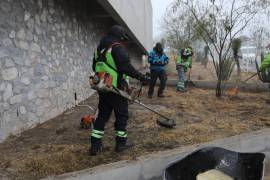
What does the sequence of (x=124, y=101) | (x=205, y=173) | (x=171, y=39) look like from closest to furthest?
(x=205, y=173) → (x=124, y=101) → (x=171, y=39)

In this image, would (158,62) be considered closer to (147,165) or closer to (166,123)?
(166,123)

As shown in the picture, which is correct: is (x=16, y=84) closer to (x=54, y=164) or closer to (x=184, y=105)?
(x=54, y=164)

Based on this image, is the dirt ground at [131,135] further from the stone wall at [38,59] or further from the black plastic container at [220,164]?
the black plastic container at [220,164]

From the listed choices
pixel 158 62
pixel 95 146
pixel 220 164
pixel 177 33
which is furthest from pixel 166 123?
pixel 177 33

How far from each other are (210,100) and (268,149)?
422 cm

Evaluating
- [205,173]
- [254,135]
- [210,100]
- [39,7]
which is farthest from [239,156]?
[210,100]

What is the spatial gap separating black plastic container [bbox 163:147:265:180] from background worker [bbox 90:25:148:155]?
1.17m

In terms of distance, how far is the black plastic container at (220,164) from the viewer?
4211mm

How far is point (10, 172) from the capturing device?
455 centimetres

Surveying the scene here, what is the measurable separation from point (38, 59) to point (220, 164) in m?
3.98

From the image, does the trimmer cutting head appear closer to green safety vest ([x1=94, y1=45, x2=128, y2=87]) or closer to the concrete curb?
the concrete curb

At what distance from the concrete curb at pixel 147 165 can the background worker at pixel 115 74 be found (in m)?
0.65

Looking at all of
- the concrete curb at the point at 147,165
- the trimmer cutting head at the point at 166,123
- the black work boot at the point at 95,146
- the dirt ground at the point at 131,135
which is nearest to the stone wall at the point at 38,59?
the dirt ground at the point at 131,135

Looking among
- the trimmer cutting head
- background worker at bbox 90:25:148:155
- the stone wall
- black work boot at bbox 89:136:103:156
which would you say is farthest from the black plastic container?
the stone wall
